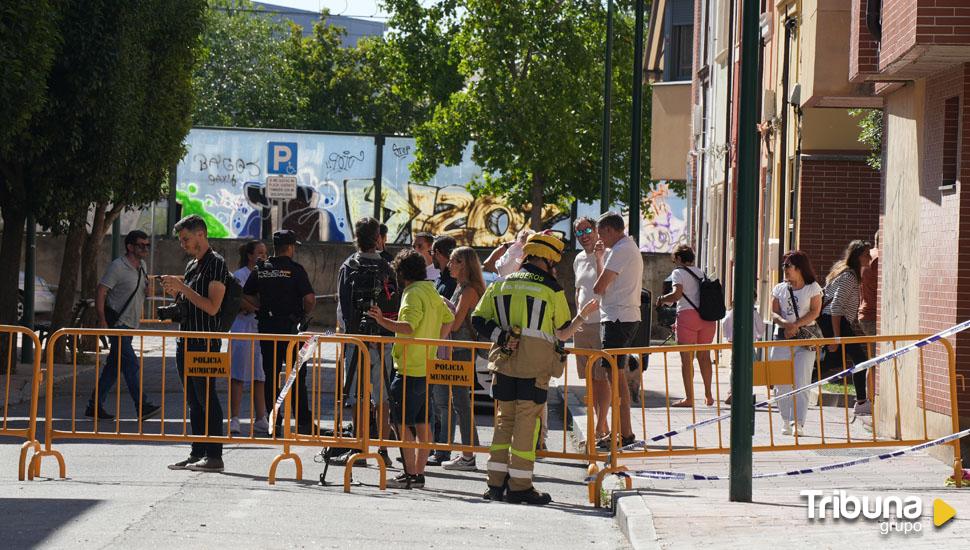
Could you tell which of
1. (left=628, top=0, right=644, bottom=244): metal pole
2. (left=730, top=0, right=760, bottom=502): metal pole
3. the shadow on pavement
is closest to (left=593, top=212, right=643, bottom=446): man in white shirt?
(left=730, top=0, right=760, bottom=502): metal pole

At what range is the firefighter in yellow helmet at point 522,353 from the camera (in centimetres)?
1011

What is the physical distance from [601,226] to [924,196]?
2.62 metres

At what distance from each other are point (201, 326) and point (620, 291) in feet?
10.8

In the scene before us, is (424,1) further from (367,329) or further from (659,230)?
(367,329)

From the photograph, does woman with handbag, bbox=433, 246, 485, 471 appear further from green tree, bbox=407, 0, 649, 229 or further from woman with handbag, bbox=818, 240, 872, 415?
green tree, bbox=407, 0, 649, 229

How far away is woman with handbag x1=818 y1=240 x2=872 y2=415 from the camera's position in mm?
15133

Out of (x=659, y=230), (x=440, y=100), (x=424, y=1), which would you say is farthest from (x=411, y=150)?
(x=659, y=230)

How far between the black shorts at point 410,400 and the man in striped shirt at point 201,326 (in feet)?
4.26

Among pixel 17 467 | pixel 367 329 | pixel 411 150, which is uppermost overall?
pixel 411 150

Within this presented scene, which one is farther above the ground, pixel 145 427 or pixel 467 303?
pixel 467 303

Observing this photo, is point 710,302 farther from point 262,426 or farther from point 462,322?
point 462,322

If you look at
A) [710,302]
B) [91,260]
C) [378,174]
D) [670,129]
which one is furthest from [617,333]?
[378,174]

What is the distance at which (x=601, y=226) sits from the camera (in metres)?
12.7

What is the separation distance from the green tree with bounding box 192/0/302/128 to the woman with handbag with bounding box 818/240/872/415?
150ft
